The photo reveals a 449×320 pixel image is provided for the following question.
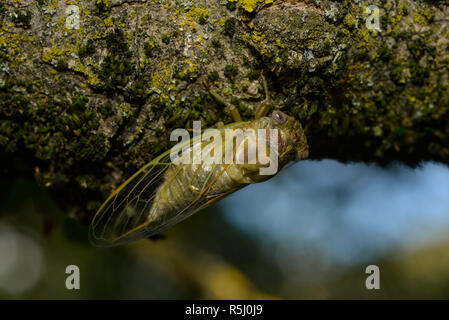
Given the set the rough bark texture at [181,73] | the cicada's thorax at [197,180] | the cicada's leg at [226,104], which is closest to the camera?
the rough bark texture at [181,73]

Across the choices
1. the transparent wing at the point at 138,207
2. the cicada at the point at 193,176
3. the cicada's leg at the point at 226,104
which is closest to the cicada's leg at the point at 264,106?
the cicada at the point at 193,176

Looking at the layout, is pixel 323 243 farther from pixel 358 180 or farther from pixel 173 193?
pixel 173 193

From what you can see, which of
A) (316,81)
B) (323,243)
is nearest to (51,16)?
(316,81)

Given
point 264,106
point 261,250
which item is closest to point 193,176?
point 264,106

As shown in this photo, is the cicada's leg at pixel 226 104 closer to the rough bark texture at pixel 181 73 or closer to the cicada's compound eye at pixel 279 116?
the rough bark texture at pixel 181 73

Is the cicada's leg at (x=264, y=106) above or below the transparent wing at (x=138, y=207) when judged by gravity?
above

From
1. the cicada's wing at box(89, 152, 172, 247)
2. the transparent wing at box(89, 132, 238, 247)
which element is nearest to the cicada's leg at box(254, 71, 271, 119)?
the transparent wing at box(89, 132, 238, 247)

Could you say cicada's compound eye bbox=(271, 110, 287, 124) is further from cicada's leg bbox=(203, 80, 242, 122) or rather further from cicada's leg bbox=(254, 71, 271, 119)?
cicada's leg bbox=(203, 80, 242, 122)
